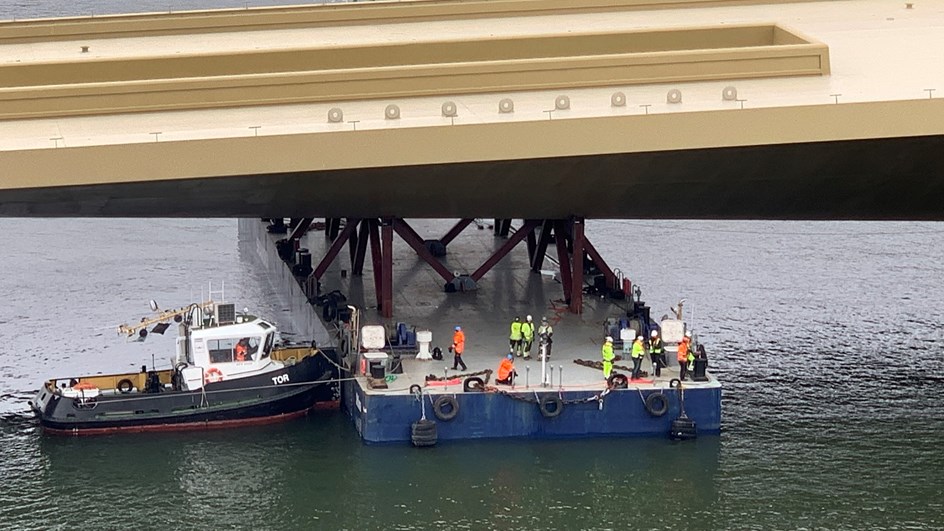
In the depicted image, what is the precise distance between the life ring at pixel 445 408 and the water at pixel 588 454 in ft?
2.39

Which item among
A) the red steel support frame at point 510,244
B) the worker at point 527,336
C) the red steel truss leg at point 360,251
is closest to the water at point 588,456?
the worker at point 527,336

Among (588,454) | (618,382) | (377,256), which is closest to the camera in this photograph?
(588,454)

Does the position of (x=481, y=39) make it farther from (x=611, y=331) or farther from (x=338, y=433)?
(x=338, y=433)

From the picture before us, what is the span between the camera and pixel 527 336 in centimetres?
4303

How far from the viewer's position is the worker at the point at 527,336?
43.0m

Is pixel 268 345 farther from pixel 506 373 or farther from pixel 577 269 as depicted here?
pixel 577 269

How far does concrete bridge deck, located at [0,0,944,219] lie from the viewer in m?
38.7

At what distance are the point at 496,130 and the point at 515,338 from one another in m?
6.37

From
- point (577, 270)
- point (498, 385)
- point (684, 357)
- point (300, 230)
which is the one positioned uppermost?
point (300, 230)

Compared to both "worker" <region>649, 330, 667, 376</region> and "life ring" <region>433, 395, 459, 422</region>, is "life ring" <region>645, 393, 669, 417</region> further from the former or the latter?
"life ring" <region>433, 395, 459, 422</region>

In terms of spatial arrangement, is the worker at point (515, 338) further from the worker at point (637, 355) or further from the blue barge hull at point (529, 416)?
the worker at point (637, 355)

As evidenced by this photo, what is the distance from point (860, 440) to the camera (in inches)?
1629

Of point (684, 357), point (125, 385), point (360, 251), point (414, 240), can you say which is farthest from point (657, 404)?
point (360, 251)

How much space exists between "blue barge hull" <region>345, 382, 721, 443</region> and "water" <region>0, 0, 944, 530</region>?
0.31 meters
